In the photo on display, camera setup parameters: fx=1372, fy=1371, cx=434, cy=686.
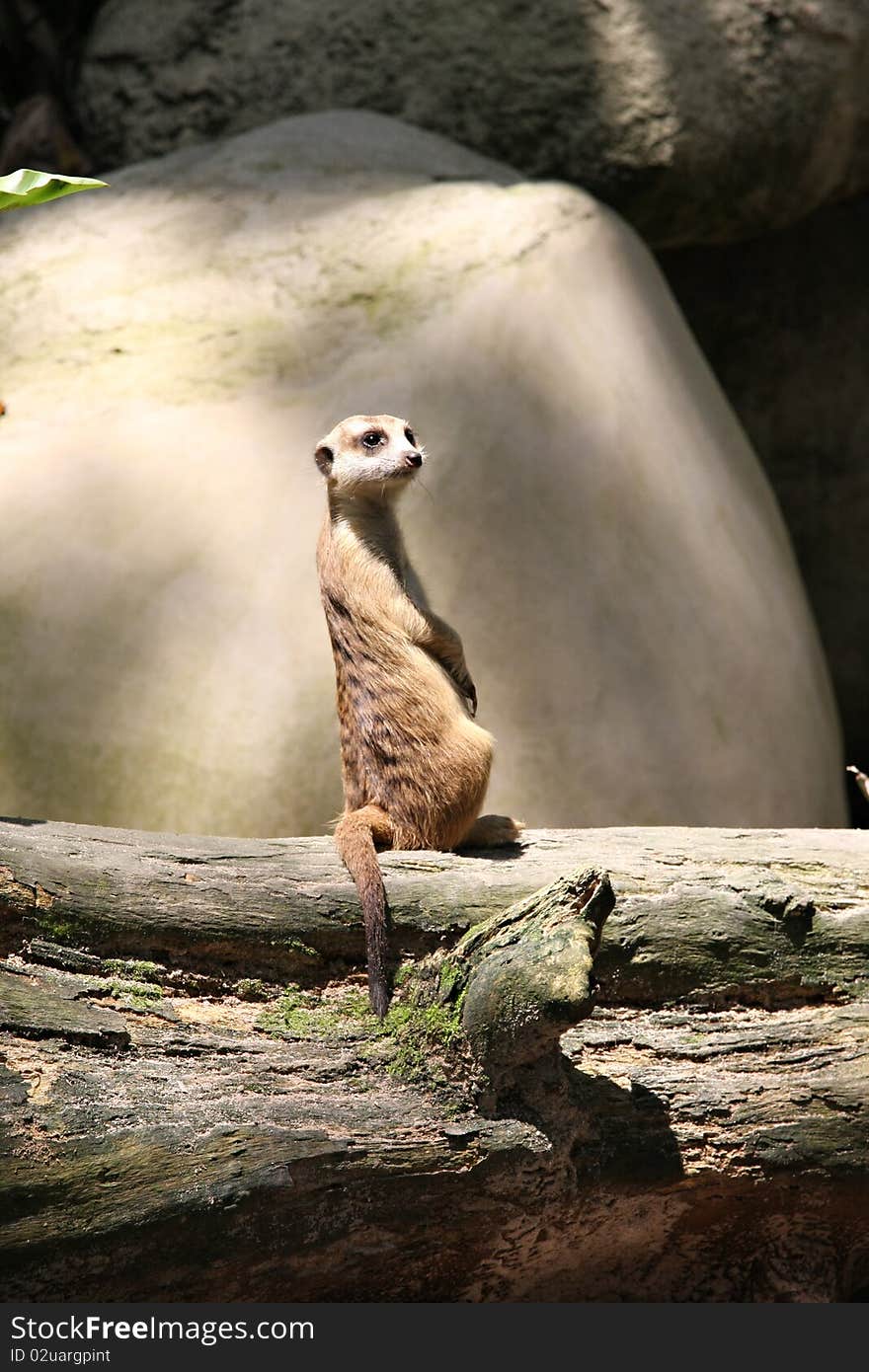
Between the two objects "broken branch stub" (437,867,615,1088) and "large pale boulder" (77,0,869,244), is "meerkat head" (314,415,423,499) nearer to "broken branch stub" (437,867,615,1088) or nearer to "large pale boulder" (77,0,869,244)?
"broken branch stub" (437,867,615,1088)

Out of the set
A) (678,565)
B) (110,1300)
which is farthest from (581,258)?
(110,1300)

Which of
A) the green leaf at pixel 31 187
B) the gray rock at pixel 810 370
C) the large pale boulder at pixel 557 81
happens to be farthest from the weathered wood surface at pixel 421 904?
the gray rock at pixel 810 370

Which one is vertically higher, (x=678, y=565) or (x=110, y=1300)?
(x=678, y=565)

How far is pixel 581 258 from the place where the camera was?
463cm

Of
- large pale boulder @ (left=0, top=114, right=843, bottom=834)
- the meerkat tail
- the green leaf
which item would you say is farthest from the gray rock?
the green leaf

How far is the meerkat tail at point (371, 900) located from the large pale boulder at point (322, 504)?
3.58ft

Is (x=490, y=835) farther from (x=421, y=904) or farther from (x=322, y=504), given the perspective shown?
(x=322, y=504)

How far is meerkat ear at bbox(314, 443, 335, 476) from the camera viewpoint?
10.5 feet

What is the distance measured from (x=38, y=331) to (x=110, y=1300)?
10.4 feet

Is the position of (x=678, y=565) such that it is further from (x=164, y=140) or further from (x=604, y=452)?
(x=164, y=140)

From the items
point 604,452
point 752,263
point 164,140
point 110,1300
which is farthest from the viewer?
point 752,263

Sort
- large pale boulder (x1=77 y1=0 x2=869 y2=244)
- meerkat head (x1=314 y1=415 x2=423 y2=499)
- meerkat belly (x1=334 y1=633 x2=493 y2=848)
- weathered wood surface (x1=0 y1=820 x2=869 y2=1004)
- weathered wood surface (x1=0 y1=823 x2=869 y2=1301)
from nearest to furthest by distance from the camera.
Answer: weathered wood surface (x1=0 y1=823 x2=869 y2=1301) → weathered wood surface (x1=0 y1=820 x2=869 y2=1004) → meerkat belly (x1=334 y1=633 x2=493 y2=848) → meerkat head (x1=314 y1=415 x2=423 y2=499) → large pale boulder (x1=77 y1=0 x2=869 y2=244)

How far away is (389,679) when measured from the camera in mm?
2938

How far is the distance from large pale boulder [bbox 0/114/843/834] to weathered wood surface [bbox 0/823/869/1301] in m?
1.18
